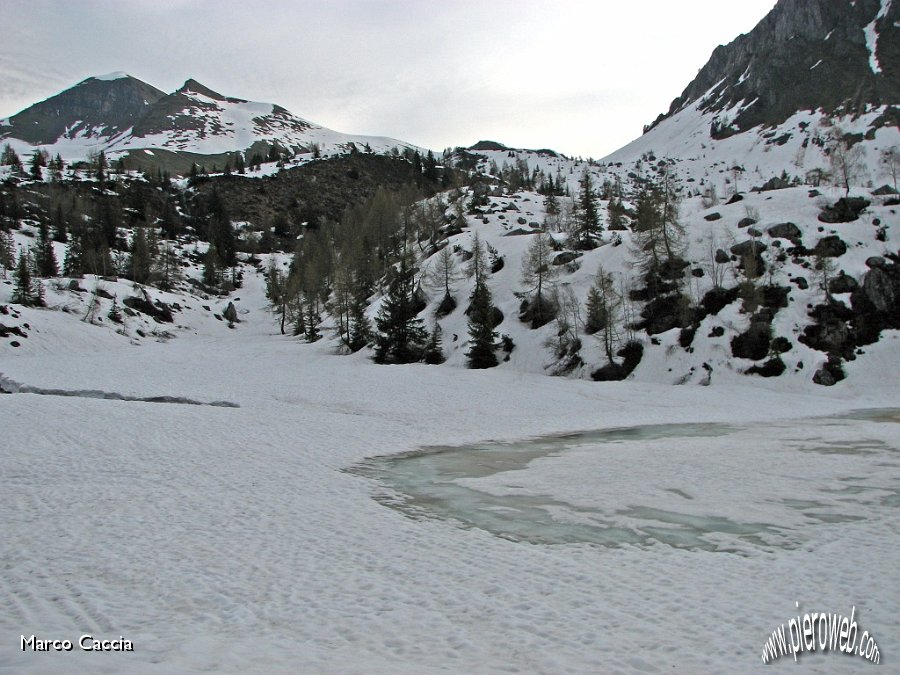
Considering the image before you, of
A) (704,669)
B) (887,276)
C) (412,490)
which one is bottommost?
(412,490)

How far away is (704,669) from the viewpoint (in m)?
5.90

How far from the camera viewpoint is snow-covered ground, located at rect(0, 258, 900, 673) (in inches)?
249

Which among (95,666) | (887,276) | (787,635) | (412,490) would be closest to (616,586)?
(787,635)

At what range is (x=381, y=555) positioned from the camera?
32.0ft

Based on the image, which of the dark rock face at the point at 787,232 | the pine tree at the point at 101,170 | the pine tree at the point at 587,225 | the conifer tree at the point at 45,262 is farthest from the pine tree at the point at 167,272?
the dark rock face at the point at 787,232

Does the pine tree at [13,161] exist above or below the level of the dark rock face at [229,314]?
above

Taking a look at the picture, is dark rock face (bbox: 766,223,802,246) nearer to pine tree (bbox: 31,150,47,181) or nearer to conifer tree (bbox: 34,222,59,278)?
conifer tree (bbox: 34,222,59,278)

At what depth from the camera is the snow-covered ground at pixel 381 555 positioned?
632cm

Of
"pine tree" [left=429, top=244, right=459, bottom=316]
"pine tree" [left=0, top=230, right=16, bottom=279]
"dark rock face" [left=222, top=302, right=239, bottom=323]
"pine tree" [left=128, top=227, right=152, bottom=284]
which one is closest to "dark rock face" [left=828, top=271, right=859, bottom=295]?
"pine tree" [left=429, top=244, right=459, bottom=316]

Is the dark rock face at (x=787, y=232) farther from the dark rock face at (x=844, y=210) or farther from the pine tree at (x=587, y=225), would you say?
the pine tree at (x=587, y=225)

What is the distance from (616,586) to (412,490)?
8.20m

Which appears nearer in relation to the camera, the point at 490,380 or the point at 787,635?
the point at 787,635

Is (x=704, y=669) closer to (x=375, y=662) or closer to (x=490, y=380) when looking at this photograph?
(x=375, y=662)

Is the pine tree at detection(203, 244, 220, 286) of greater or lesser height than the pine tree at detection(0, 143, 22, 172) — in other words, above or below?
below
